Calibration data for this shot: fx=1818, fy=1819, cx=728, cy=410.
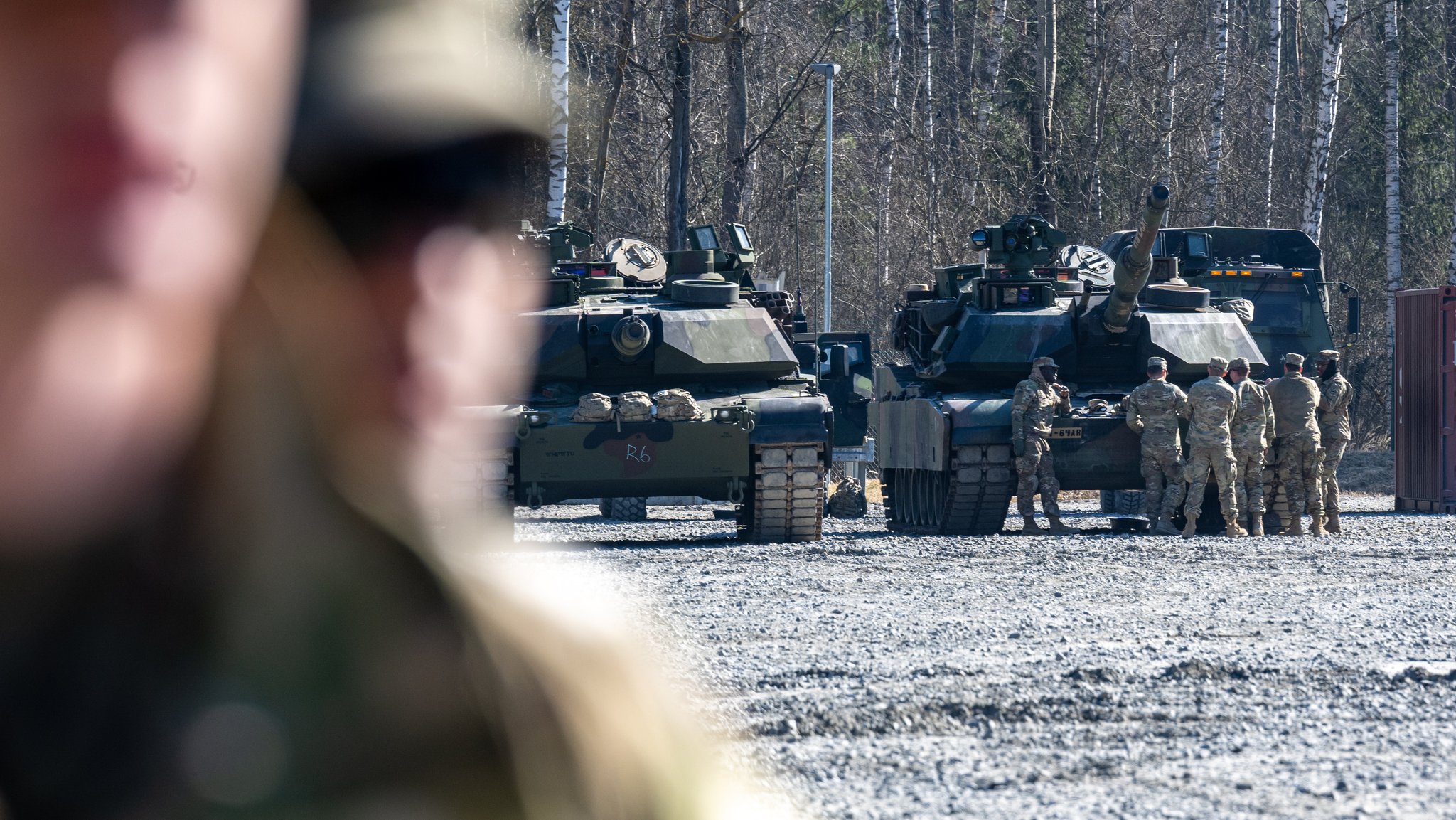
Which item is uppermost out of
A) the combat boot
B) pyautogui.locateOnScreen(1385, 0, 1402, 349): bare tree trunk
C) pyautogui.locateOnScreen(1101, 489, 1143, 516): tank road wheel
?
pyautogui.locateOnScreen(1385, 0, 1402, 349): bare tree trunk

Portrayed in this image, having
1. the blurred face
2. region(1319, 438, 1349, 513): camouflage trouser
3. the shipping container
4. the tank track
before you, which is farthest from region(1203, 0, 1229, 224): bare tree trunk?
the blurred face

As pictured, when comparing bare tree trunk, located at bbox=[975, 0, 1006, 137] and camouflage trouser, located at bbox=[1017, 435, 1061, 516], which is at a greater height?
bare tree trunk, located at bbox=[975, 0, 1006, 137]

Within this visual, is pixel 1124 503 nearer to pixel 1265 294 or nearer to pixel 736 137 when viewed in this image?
pixel 1265 294

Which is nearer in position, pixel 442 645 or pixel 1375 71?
pixel 442 645

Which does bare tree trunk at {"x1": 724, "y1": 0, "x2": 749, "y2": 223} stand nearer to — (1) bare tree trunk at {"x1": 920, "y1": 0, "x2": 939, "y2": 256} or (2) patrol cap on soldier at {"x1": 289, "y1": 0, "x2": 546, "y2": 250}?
(1) bare tree trunk at {"x1": 920, "y1": 0, "x2": 939, "y2": 256}

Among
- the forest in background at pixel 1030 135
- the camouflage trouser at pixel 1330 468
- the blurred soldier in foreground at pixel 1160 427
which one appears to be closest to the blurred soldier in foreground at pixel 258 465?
the blurred soldier in foreground at pixel 1160 427

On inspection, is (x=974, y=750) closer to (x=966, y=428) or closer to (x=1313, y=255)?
(x=966, y=428)

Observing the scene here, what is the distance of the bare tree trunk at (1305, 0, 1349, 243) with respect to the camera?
26188mm

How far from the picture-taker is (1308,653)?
7.49 meters

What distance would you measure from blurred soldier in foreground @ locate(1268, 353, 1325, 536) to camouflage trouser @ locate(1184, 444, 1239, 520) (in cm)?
83

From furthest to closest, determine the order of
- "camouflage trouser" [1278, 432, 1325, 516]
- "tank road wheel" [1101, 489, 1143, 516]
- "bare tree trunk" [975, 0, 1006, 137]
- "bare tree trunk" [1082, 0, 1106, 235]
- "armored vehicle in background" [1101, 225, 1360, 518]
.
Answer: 1. "bare tree trunk" [975, 0, 1006, 137]
2. "bare tree trunk" [1082, 0, 1106, 235]
3. "tank road wheel" [1101, 489, 1143, 516]
4. "armored vehicle in background" [1101, 225, 1360, 518]
5. "camouflage trouser" [1278, 432, 1325, 516]

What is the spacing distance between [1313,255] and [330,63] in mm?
22372

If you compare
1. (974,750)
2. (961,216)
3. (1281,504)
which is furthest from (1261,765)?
(961,216)

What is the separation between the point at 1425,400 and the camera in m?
19.5
